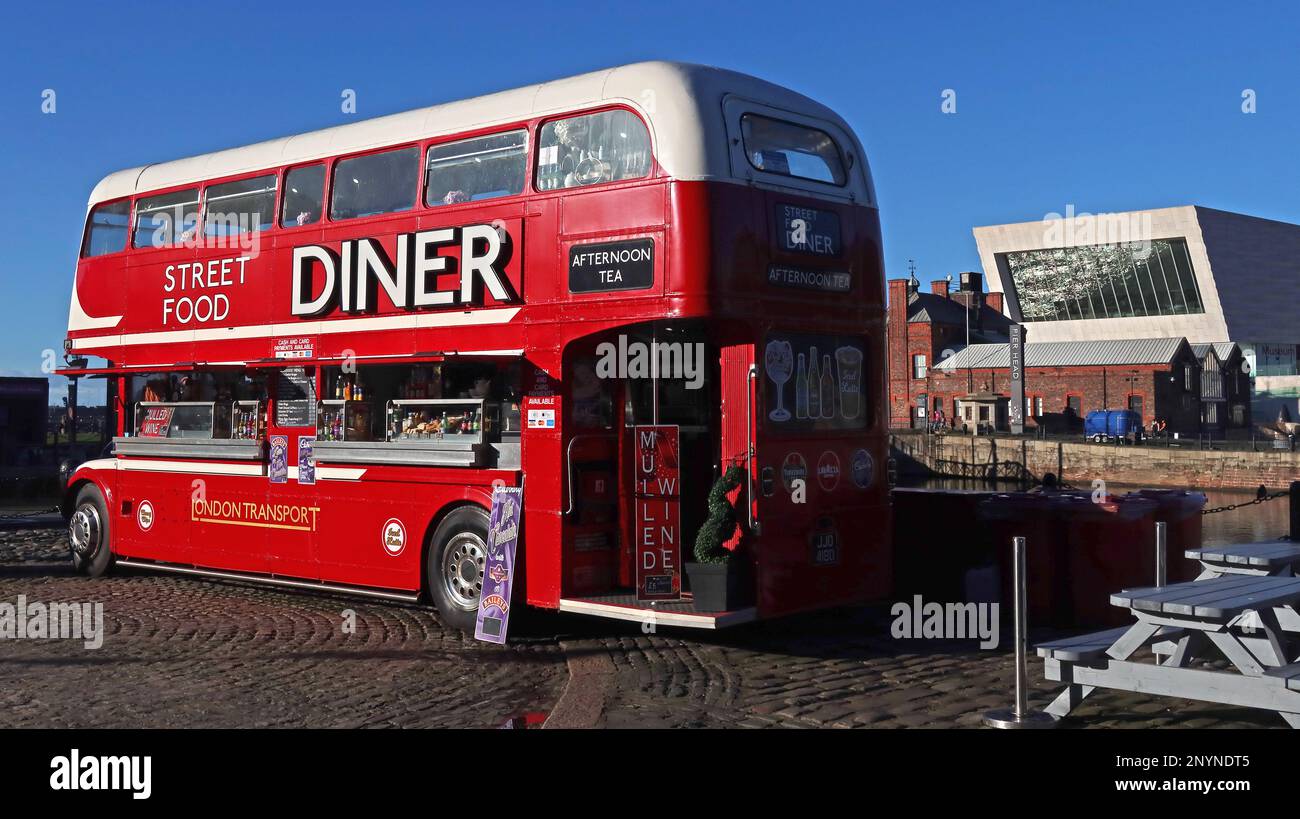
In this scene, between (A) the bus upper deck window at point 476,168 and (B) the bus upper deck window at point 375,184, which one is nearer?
(A) the bus upper deck window at point 476,168

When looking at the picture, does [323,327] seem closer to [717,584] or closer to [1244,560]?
[717,584]

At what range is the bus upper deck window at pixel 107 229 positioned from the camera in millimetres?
15039

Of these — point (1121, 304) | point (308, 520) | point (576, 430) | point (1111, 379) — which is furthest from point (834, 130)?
point (1121, 304)

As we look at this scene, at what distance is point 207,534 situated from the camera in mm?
14102

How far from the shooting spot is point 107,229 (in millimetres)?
15281

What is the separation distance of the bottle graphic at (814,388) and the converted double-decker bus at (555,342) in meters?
0.02

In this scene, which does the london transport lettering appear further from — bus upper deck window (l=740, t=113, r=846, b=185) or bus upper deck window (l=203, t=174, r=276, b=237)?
bus upper deck window (l=740, t=113, r=846, b=185)

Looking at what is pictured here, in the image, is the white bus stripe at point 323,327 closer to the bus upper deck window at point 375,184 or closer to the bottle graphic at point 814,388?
the bus upper deck window at point 375,184

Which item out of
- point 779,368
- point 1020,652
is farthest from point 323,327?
point 1020,652

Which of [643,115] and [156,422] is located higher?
[643,115]

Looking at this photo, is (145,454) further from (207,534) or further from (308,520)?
(308,520)

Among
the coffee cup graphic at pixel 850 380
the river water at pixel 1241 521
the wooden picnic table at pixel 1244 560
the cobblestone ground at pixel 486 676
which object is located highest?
the coffee cup graphic at pixel 850 380

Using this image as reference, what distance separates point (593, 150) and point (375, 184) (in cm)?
289

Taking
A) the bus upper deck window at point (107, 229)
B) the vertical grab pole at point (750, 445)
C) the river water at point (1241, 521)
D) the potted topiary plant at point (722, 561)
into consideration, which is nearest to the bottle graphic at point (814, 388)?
the vertical grab pole at point (750, 445)
